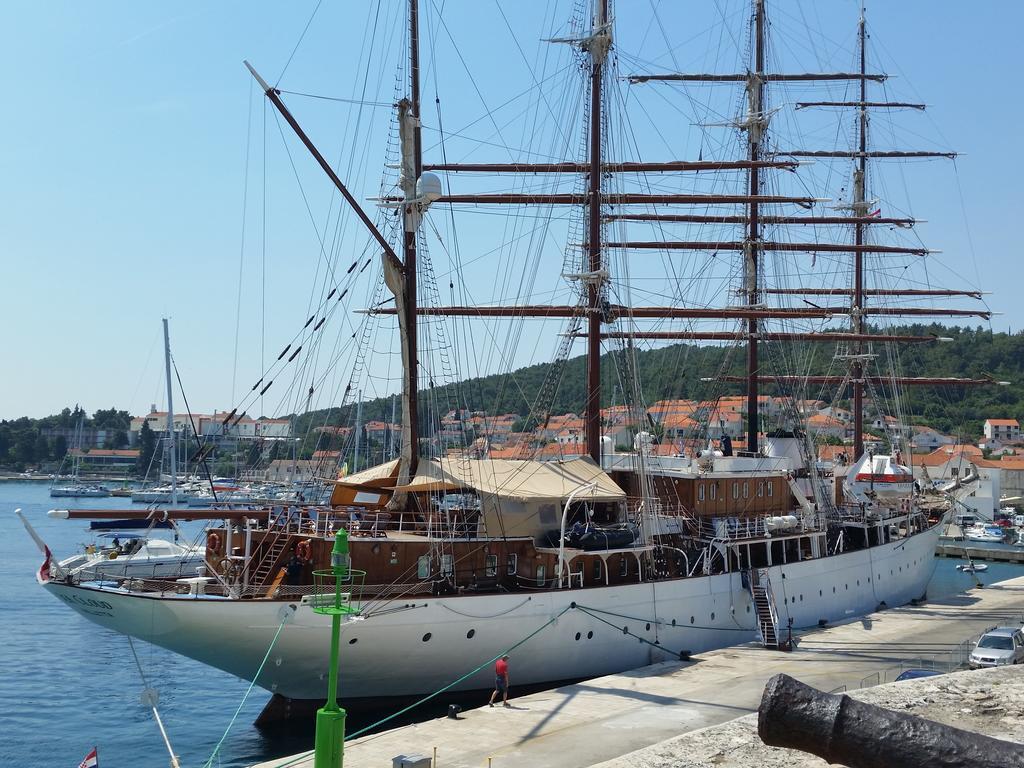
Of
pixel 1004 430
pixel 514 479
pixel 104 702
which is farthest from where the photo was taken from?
pixel 1004 430

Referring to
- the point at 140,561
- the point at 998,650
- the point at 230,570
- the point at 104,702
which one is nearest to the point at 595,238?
the point at 230,570

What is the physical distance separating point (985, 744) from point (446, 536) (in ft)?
56.8

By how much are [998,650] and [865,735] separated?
715 inches

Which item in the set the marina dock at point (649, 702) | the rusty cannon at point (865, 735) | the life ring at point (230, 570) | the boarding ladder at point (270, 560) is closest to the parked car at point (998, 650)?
the marina dock at point (649, 702)

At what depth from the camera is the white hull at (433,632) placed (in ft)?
69.7

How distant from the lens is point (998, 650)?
24.2 m

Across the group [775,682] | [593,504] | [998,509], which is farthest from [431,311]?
[998,509]

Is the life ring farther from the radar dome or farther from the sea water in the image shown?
the radar dome

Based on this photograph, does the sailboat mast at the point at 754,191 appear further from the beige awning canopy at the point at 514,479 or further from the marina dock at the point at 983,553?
the marina dock at the point at 983,553

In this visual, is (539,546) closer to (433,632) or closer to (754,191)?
(433,632)

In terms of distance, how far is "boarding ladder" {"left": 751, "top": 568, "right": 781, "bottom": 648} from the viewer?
27.4 meters

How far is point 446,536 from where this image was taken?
24.9m

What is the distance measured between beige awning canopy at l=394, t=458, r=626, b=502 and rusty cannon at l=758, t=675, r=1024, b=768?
16548mm

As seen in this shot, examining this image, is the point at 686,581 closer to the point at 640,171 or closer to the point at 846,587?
the point at 846,587
